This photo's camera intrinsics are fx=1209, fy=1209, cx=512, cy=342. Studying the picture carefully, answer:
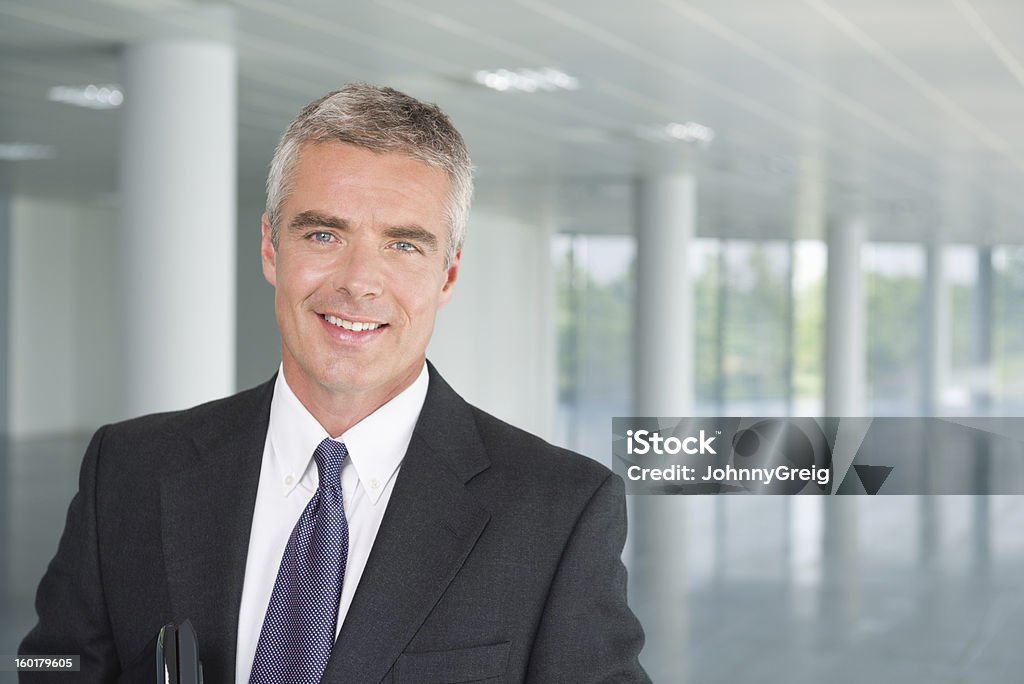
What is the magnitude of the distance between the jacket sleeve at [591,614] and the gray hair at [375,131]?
0.57 m

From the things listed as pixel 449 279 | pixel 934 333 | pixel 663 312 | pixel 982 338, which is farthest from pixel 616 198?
pixel 449 279

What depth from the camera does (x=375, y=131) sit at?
1986 millimetres

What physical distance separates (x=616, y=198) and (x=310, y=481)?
2102 centimetres

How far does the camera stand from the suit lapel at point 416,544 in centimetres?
199

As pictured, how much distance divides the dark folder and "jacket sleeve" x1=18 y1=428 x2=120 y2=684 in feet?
1.42

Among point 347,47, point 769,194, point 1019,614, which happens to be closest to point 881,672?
point 1019,614

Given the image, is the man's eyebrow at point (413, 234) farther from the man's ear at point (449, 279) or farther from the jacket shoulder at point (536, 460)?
the jacket shoulder at point (536, 460)

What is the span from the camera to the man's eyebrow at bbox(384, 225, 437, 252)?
201 centimetres

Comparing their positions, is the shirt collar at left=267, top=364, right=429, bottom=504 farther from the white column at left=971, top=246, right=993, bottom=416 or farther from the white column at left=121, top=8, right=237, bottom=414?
the white column at left=971, top=246, right=993, bottom=416

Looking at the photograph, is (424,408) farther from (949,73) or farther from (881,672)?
(949,73)

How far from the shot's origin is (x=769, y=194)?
21375 millimetres

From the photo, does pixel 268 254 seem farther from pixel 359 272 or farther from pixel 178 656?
pixel 178 656

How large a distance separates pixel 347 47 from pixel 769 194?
13.1 meters

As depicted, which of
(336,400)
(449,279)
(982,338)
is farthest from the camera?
(982,338)
